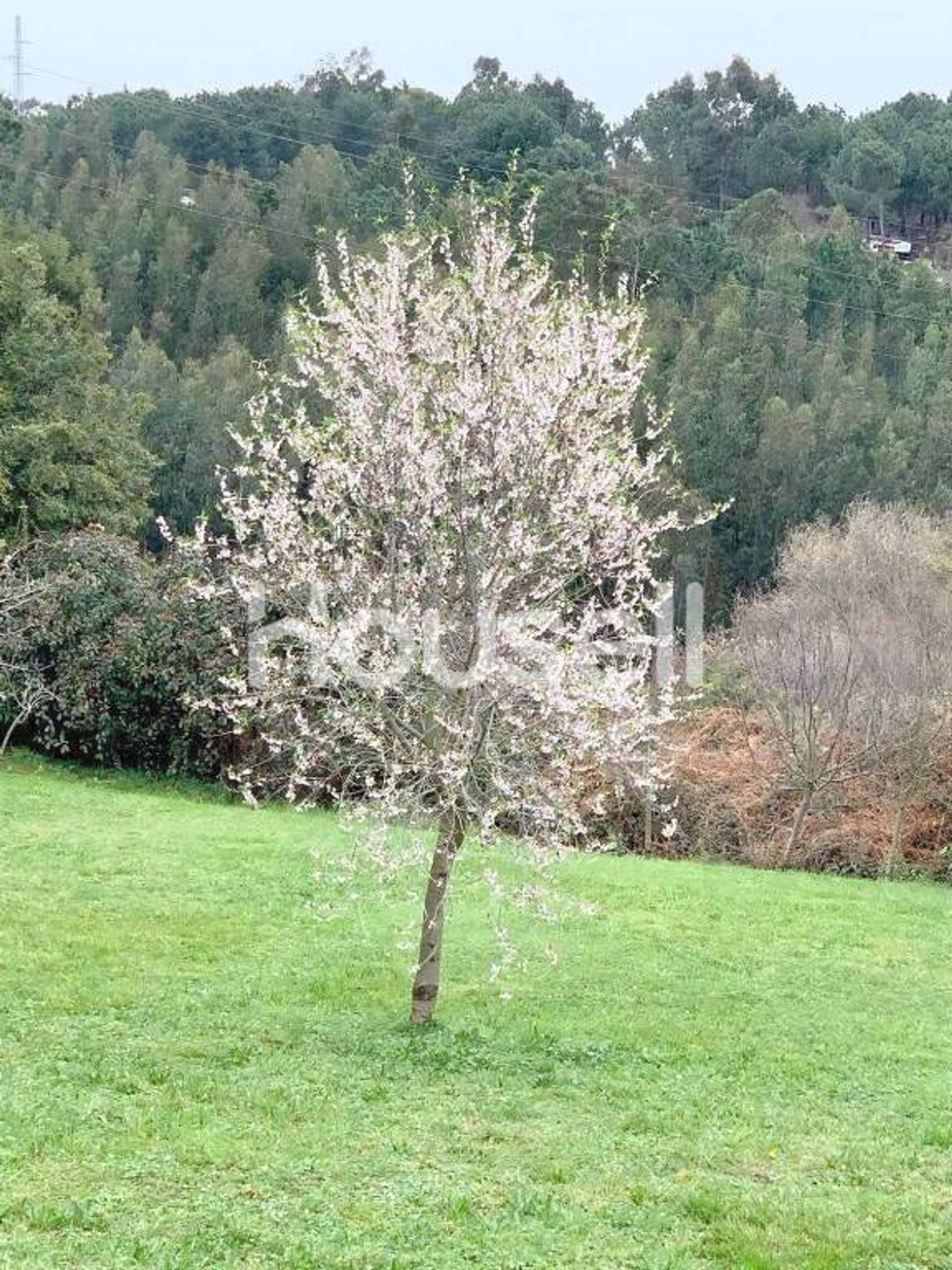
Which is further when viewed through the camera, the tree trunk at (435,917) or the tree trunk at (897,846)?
the tree trunk at (897,846)

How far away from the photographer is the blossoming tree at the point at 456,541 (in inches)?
293

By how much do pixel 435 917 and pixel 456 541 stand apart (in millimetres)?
2117

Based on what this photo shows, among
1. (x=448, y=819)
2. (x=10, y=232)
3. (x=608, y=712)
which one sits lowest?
(x=448, y=819)

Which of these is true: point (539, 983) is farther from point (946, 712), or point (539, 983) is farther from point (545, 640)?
point (946, 712)

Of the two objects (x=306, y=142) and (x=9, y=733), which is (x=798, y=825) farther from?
(x=306, y=142)

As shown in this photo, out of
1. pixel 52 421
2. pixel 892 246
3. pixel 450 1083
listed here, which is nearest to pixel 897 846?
pixel 450 1083

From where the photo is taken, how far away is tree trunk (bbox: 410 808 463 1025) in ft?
25.6

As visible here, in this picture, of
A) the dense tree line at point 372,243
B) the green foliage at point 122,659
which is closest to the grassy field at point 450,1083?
the green foliage at point 122,659

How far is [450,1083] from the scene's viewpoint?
23.3 ft

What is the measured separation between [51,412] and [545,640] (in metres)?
18.4

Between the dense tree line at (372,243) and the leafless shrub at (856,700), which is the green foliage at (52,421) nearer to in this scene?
the dense tree line at (372,243)

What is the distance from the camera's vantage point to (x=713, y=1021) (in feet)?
29.5

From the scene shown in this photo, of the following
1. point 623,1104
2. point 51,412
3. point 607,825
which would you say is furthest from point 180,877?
point 51,412

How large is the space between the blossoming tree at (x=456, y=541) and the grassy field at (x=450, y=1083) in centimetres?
125
